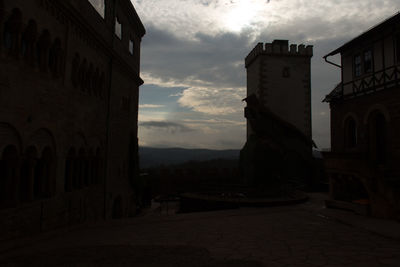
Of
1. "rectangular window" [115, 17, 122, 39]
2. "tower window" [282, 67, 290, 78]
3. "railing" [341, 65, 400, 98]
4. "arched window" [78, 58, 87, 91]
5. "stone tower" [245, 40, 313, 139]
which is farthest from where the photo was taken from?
"tower window" [282, 67, 290, 78]

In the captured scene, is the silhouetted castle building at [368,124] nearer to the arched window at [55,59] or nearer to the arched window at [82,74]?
the arched window at [82,74]

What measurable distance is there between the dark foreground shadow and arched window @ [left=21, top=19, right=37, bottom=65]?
6051 millimetres

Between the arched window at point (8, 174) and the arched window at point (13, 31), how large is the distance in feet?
9.66

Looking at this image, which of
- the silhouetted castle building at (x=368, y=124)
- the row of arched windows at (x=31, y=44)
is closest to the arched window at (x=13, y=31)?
the row of arched windows at (x=31, y=44)

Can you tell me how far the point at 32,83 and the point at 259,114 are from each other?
1678 centimetres

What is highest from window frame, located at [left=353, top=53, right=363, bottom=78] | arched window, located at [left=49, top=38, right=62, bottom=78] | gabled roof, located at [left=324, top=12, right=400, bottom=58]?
gabled roof, located at [left=324, top=12, right=400, bottom=58]

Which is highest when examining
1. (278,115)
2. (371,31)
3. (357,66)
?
(371,31)

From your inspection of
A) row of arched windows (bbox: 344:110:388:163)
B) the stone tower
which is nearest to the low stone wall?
row of arched windows (bbox: 344:110:388:163)

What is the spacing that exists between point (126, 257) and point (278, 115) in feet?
86.2

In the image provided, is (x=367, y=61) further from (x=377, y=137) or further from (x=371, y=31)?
(x=377, y=137)

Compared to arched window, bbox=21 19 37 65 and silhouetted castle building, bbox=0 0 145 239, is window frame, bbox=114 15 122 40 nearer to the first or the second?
silhouetted castle building, bbox=0 0 145 239

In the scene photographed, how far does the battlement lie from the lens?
102ft

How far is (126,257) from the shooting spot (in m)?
6.47

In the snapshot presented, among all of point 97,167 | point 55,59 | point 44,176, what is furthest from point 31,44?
point 97,167
